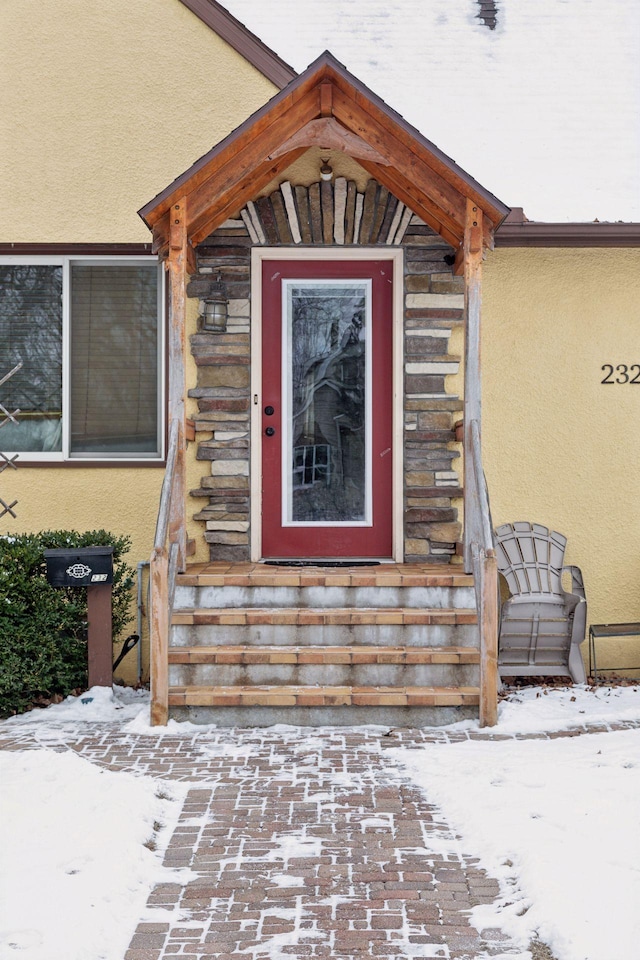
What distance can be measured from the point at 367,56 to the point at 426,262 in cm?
255

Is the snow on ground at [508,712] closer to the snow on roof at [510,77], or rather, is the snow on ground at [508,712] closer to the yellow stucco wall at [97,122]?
the yellow stucco wall at [97,122]

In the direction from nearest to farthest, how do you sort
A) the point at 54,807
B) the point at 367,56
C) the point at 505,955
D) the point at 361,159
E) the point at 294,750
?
the point at 505,955, the point at 54,807, the point at 294,750, the point at 361,159, the point at 367,56

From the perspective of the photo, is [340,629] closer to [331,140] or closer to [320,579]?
[320,579]

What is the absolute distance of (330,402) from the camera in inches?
258

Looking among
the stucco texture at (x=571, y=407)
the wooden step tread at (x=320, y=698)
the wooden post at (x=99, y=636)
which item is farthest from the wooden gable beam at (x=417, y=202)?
the wooden post at (x=99, y=636)

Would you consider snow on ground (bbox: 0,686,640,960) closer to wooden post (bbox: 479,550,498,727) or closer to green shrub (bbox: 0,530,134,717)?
wooden post (bbox: 479,550,498,727)

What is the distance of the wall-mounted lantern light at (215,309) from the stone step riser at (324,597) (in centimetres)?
195

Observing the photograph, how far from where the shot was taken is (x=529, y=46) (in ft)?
26.3

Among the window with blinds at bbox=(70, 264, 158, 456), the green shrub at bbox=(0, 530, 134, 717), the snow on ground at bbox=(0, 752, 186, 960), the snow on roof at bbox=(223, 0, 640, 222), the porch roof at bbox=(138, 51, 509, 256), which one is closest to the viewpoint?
the snow on ground at bbox=(0, 752, 186, 960)

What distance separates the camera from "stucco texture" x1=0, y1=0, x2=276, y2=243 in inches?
253

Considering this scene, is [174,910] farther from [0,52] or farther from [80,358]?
[0,52]

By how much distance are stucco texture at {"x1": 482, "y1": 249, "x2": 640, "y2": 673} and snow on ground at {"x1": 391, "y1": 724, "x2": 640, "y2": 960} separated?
1.97 meters

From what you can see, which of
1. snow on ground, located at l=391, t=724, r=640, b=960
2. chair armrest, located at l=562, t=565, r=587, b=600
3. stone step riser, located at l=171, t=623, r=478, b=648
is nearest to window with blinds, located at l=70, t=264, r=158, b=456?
stone step riser, located at l=171, t=623, r=478, b=648

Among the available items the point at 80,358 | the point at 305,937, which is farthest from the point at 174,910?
the point at 80,358
